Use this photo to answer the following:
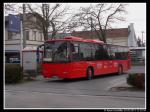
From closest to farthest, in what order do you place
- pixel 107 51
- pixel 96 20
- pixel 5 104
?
pixel 5 104 → pixel 107 51 → pixel 96 20

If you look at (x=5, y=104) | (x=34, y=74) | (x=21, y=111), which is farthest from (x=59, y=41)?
(x=21, y=111)

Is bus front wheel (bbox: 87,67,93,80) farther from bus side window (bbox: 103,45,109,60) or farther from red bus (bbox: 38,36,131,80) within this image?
bus side window (bbox: 103,45,109,60)

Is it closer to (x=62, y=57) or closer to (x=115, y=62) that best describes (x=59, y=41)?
(x=62, y=57)

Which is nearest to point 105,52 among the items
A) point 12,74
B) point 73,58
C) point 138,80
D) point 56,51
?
point 73,58

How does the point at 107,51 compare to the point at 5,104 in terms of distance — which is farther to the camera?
the point at 107,51

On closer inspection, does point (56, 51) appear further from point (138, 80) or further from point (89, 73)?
point (138, 80)

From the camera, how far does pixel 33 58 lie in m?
27.5

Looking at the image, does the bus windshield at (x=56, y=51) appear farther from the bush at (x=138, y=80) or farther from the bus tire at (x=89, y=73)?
the bush at (x=138, y=80)

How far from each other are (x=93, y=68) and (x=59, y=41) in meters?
3.73

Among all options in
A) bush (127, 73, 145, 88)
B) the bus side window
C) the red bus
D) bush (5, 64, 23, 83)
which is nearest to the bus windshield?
the red bus

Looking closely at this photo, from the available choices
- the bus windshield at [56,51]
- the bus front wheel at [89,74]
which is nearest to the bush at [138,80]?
the bus windshield at [56,51]

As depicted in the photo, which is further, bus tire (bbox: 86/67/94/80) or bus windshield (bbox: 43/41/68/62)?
bus tire (bbox: 86/67/94/80)

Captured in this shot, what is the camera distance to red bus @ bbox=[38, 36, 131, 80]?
21.1 meters

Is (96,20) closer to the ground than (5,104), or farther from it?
farther from it
